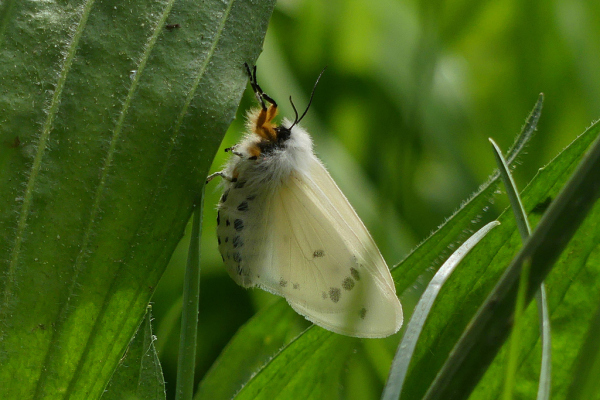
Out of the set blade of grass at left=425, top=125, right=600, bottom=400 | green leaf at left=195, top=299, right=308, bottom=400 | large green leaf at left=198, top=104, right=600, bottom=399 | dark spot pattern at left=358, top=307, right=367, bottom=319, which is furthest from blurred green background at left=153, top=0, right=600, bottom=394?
blade of grass at left=425, top=125, right=600, bottom=400

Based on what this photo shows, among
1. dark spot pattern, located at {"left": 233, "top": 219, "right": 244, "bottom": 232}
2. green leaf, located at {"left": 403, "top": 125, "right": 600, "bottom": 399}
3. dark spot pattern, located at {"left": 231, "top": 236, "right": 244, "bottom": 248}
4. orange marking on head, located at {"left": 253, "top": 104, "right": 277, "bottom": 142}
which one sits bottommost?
dark spot pattern, located at {"left": 231, "top": 236, "right": 244, "bottom": 248}

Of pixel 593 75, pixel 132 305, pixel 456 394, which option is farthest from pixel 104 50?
pixel 593 75

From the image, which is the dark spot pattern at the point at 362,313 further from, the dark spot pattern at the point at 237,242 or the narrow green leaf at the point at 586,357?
the narrow green leaf at the point at 586,357

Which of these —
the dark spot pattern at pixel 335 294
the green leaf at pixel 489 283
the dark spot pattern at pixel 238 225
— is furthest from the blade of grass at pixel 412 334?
the dark spot pattern at pixel 238 225

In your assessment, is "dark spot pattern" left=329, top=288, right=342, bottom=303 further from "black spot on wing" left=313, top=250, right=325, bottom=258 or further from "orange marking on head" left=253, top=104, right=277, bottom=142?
"orange marking on head" left=253, top=104, right=277, bottom=142

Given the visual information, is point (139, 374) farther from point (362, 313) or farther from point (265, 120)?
point (265, 120)

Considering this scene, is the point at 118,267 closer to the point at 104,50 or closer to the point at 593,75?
the point at 104,50

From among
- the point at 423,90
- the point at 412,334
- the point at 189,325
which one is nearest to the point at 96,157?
the point at 189,325
